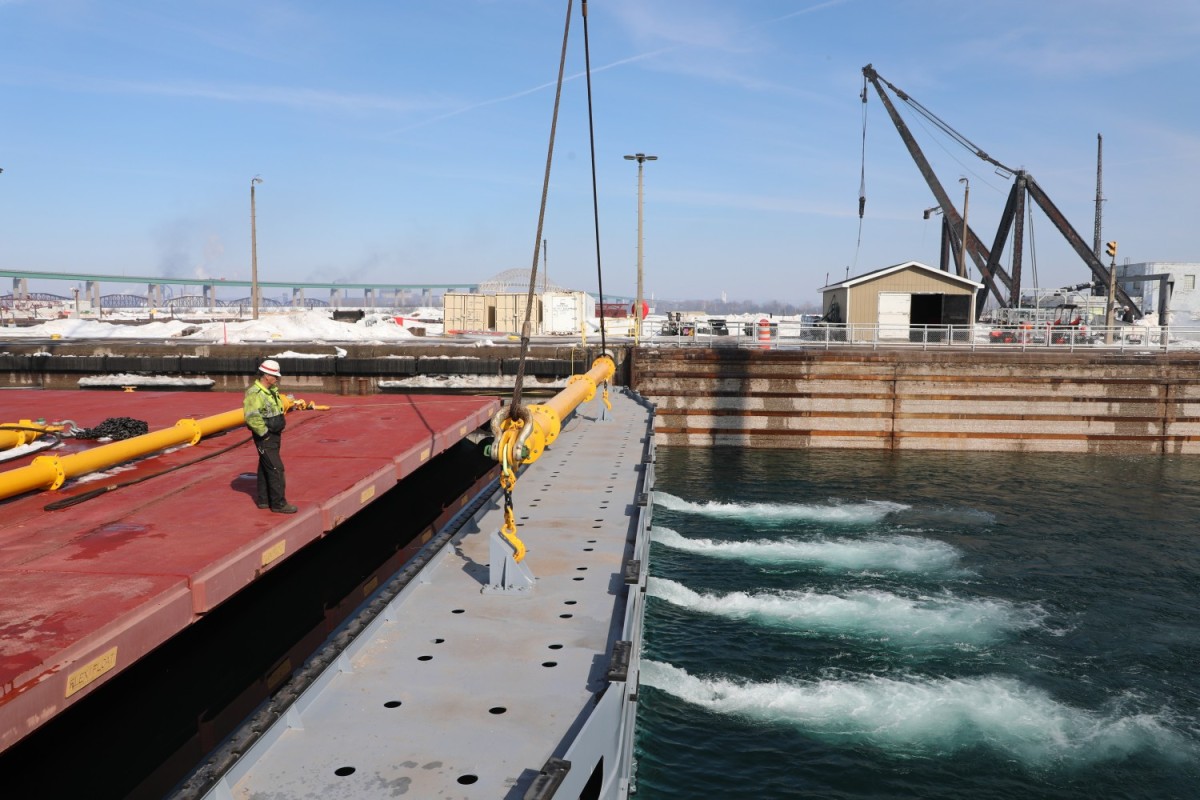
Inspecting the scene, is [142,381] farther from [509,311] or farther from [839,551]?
[839,551]

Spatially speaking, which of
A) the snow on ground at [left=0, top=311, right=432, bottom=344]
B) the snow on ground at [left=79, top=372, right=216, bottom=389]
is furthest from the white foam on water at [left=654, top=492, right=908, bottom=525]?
the snow on ground at [left=0, top=311, right=432, bottom=344]

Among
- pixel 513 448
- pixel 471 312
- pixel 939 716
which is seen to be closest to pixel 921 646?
pixel 939 716

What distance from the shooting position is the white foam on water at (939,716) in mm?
11523

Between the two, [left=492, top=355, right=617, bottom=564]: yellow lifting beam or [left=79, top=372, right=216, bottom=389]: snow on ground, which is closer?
[left=492, top=355, right=617, bottom=564]: yellow lifting beam

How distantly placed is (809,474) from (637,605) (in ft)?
69.1

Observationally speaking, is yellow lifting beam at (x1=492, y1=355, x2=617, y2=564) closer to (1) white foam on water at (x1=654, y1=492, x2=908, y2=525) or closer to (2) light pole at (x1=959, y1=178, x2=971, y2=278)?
(1) white foam on water at (x1=654, y1=492, x2=908, y2=525)

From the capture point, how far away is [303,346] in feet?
124

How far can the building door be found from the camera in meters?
41.4

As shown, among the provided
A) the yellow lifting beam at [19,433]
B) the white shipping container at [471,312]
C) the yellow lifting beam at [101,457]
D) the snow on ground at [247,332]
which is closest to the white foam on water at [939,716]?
the yellow lifting beam at [101,457]

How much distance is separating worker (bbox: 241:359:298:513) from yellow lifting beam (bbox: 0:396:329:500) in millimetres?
2225

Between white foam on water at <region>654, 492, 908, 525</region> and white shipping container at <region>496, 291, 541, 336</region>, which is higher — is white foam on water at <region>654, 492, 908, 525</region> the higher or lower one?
the lower one

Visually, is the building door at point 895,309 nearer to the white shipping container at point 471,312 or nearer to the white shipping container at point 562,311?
the white shipping container at point 562,311

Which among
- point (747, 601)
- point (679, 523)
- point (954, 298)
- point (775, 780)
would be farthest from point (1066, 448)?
point (775, 780)

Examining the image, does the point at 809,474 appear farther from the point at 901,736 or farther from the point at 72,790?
the point at 72,790
